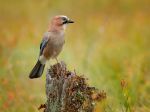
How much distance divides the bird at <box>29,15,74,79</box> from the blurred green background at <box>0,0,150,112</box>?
1.98 feet

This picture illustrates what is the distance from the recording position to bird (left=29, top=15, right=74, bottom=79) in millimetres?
9633

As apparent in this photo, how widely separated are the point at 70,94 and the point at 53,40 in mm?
2651

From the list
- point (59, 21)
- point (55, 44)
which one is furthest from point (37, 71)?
point (59, 21)

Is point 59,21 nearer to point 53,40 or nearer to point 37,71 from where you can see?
point 53,40

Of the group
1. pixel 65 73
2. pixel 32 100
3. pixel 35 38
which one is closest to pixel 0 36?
pixel 35 38

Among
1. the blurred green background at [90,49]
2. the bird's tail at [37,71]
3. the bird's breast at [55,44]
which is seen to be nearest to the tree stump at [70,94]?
the blurred green background at [90,49]

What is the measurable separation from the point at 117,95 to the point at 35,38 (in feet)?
17.6

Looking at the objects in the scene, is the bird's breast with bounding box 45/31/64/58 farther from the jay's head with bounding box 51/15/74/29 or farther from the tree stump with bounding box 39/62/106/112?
the tree stump with bounding box 39/62/106/112

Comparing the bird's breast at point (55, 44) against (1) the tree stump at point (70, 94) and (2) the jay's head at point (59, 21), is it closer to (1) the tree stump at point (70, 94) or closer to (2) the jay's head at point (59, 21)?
(2) the jay's head at point (59, 21)

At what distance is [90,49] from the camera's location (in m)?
13.5

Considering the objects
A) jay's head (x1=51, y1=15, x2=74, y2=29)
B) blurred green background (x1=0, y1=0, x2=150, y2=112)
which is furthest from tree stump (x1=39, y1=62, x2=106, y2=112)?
jay's head (x1=51, y1=15, x2=74, y2=29)

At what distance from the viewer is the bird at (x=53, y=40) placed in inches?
379

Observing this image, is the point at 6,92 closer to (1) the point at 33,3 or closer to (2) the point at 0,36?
(2) the point at 0,36

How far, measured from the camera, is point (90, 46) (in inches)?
536
